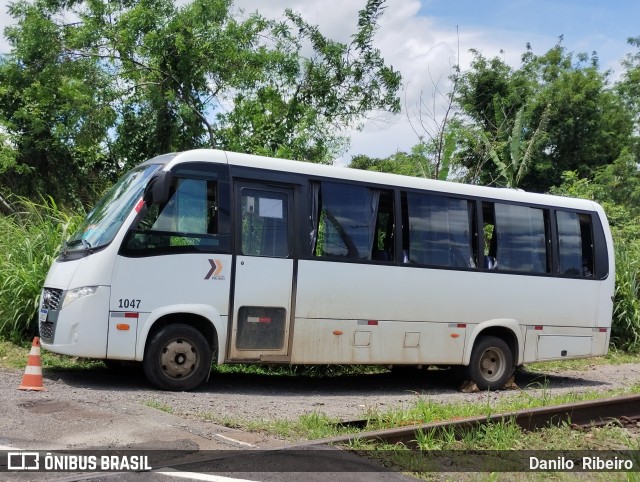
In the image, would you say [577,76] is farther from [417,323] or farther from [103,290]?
[103,290]

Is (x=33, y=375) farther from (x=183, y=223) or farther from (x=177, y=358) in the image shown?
(x=183, y=223)

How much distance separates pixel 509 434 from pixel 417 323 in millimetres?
3799

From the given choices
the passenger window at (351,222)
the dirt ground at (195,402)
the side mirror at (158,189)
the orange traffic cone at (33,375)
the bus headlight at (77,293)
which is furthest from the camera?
the passenger window at (351,222)

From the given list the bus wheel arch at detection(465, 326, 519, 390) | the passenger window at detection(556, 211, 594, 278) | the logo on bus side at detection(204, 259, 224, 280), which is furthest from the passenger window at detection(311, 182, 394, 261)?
the passenger window at detection(556, 211, 594, 278)

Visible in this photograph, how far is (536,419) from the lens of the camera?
8.05 metres

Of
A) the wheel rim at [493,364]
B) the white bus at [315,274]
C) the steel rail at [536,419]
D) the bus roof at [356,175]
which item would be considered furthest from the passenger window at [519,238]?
the steel rail at [536,419]

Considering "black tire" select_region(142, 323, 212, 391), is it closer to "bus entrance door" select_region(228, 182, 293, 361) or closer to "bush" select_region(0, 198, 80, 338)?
"bus entrance door" select_region(228, 182, 293, 361)

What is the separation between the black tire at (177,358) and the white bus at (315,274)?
2 centimetres

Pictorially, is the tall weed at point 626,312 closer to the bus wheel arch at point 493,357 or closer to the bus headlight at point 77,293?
the bus wheel arch at point 493,357

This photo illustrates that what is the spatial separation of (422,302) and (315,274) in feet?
5.81

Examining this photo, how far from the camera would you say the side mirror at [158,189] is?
9.06 metres

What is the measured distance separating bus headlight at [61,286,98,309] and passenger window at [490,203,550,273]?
5.79m

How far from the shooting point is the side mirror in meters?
9.06

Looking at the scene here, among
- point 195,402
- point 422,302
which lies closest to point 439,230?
point 422,302
